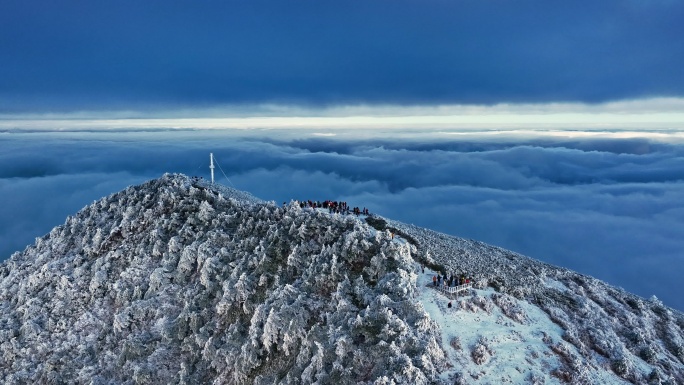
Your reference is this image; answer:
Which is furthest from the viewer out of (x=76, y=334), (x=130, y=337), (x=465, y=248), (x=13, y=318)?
(x=465, y=248)

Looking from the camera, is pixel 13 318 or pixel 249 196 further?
pixel 249 196

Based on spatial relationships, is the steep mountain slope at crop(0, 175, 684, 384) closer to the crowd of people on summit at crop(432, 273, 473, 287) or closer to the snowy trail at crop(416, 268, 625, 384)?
the snowy trail at crop(416, 268, 625, 384)

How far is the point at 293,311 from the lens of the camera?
38000 mm

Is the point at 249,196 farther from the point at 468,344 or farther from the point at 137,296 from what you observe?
the point at 468,344

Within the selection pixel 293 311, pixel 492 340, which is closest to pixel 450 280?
pixel 492 340

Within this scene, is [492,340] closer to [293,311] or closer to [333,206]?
[293,311]

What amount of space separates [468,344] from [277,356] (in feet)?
52.7

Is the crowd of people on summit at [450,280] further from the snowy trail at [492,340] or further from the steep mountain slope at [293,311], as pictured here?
the steep mountain slope at [293,311]

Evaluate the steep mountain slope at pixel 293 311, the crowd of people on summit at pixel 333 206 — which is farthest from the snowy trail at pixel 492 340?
the crowd of people on summit at pixel 333 206

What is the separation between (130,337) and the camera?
44.4 m

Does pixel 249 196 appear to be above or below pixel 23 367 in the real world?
above

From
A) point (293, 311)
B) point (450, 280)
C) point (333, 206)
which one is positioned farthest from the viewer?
point (333, 206)

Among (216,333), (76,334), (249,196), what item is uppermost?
(249,196)

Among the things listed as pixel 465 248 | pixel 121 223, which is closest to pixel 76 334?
pixel 121 223
